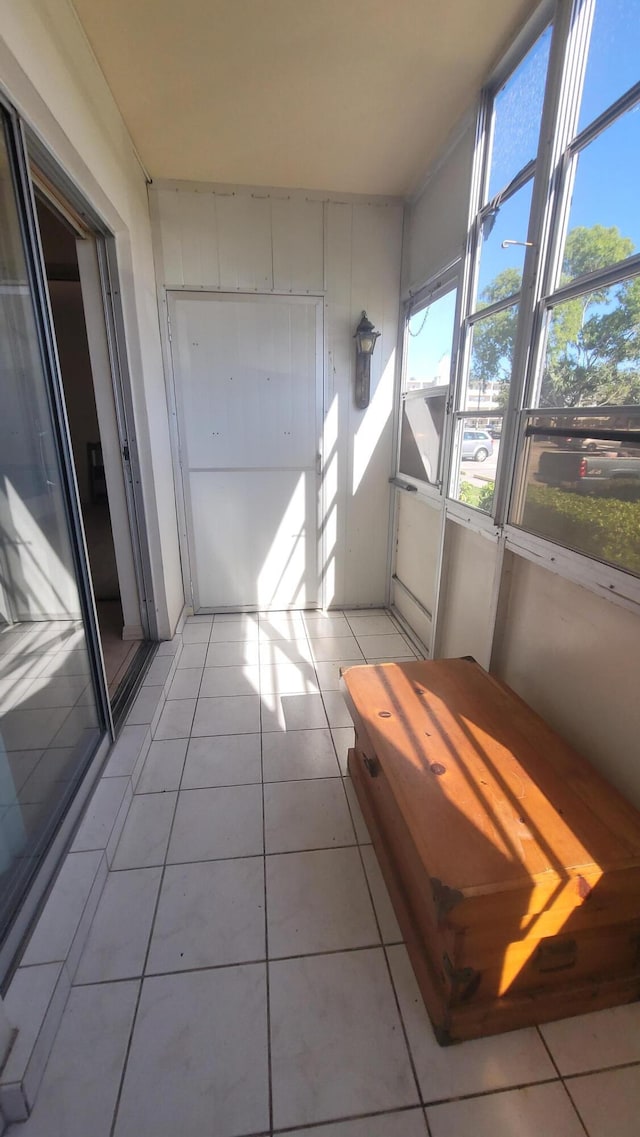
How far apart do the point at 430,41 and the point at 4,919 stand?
2958 millimetres

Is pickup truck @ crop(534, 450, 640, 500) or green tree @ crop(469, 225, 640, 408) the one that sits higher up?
green tree @ crop(469, 225, 640, 408)

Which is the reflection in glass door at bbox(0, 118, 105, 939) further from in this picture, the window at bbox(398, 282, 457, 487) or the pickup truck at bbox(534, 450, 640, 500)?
the window at bbox(398, 282, 457, 487)

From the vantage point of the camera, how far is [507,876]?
3.11ft

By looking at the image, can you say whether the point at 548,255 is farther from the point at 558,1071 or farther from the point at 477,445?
the point at 558,1071

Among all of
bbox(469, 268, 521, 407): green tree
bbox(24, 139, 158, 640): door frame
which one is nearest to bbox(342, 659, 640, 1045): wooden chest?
bbox(469, 268, 521, 407): green tree

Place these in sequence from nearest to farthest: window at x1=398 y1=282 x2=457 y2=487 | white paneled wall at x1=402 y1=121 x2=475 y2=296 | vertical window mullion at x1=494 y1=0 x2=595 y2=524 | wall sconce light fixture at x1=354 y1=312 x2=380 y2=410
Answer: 1. vertical window mullion at x1=494 y1=0 x2=595 y2=524
2. white paneled wall at x1=402 y1=121 x2=475 y2=296
3. window at x1=398 y1=282 x2=457 y2=487
4. wall sconce light fixture at x1=354 y1=312 x2=380 y2=410

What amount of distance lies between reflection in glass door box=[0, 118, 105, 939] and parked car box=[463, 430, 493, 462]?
1.57 metres

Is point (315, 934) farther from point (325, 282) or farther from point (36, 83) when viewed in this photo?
point (325, 282)

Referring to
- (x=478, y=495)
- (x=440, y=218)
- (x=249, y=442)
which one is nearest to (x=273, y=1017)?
(x=478, y=495)

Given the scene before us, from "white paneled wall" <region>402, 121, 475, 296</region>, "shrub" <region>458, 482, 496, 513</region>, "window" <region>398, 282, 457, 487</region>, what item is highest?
"white paneled wall" <region>402, 121, 475, 296</region>

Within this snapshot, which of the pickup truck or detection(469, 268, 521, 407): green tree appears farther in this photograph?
detection(469, 268, 521, 407): green tree

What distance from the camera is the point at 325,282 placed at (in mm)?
2797

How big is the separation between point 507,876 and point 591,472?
3.47 feet

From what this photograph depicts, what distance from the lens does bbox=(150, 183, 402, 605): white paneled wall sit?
8.61ft
